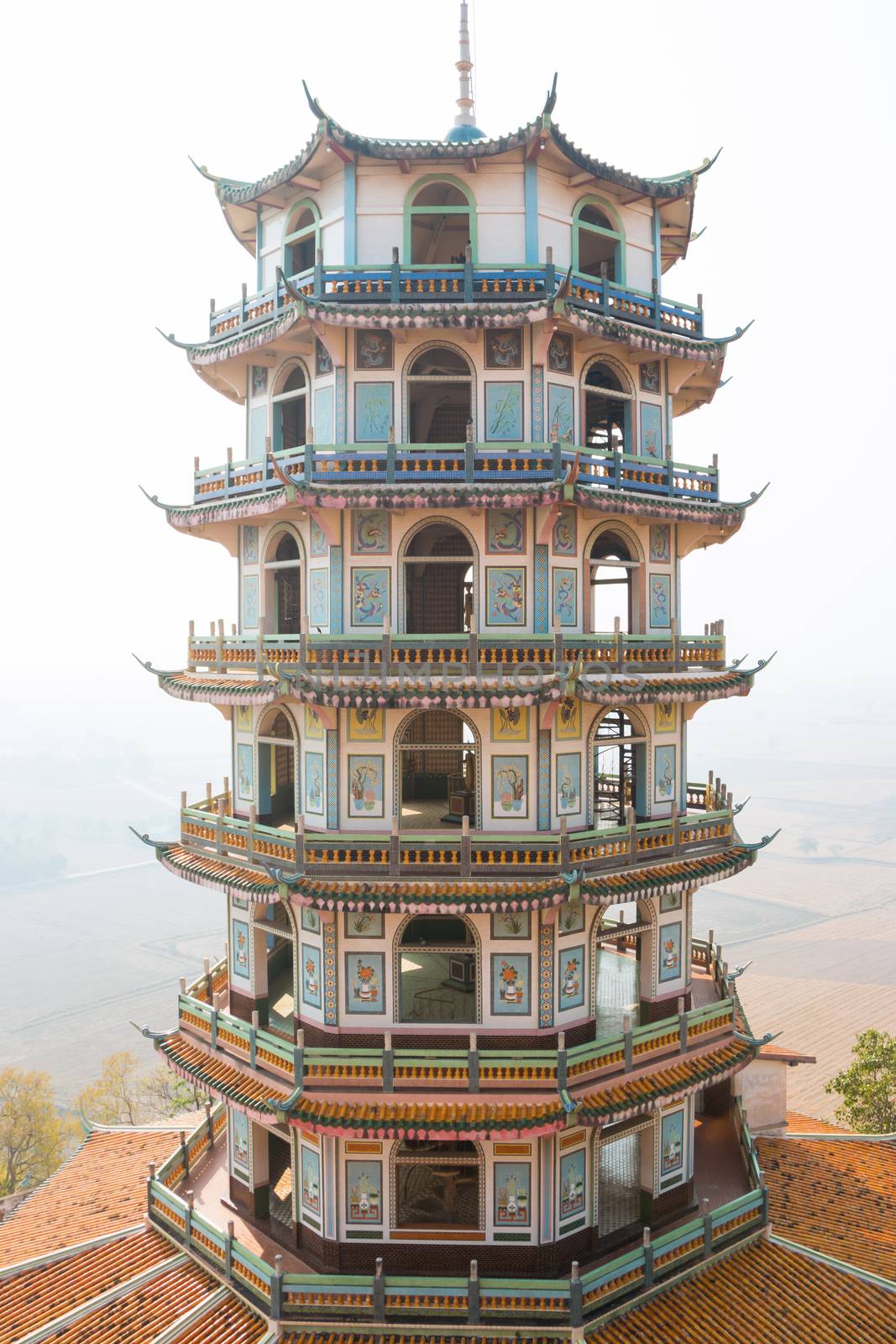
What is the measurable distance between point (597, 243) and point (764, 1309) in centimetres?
2316

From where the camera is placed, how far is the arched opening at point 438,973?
18.7 meters

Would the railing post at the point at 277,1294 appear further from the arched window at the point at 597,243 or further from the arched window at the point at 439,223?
the arched window at the point at 597,243

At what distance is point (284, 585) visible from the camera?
23.1 metres

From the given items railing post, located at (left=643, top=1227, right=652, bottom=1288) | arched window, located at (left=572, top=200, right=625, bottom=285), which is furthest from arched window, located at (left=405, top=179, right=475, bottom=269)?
railing post, located at (left=643, top=1227, right=652, bottom=1288)

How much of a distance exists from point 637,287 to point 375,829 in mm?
13609

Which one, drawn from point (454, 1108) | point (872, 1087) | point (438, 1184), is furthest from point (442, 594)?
point (872, 1087)

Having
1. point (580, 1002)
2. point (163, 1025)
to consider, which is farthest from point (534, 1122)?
point (163, 1025)

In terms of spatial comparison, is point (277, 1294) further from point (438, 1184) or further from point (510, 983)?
point (510, 983)

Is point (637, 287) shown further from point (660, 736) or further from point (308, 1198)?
point (308, 1198)

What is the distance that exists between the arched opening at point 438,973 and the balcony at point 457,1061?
4.43 feet

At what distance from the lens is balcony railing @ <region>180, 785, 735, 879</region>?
17.0 m

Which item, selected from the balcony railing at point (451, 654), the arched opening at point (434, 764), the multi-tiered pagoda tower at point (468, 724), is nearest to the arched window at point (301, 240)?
the multi-tiered pagoda tower at point (468, 724)

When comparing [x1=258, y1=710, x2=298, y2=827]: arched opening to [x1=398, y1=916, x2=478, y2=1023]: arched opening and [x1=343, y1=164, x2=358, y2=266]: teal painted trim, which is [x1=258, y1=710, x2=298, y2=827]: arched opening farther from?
[x1=343, y1=164, x2=358, y2=266]: teal painted trim

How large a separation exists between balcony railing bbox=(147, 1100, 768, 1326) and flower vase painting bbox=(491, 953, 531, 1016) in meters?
4.39
